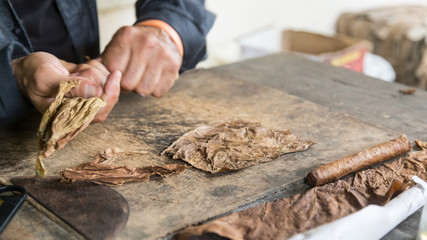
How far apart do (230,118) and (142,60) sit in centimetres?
33

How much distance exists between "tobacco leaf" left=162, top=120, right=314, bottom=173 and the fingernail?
24 centimetres

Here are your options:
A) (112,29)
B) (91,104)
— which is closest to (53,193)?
(91,104)

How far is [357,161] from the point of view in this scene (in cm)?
97

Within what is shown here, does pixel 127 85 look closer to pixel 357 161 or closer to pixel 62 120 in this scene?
pixel 62 120

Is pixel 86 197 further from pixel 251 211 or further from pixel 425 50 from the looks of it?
pixel 425 50

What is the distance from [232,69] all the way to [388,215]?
1.09 m

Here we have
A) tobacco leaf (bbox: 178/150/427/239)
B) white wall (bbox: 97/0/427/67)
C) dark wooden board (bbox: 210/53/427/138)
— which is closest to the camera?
tobacco leaf (bbox: 178/150/427/239)

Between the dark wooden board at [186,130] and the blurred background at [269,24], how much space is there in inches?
42.6

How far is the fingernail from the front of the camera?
112cm

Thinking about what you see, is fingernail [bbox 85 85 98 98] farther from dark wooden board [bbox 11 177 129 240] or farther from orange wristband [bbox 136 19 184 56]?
orange wristband [bbox 136 19 184 56]

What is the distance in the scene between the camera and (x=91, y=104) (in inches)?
40.7

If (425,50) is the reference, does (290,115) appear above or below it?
above

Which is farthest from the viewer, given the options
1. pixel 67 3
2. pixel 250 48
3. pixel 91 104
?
pixel 250 48

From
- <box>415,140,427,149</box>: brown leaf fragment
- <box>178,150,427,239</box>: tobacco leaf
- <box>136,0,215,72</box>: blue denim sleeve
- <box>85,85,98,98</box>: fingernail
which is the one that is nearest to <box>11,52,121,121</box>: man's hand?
<box>85,85,98,98</box>: fingernail
